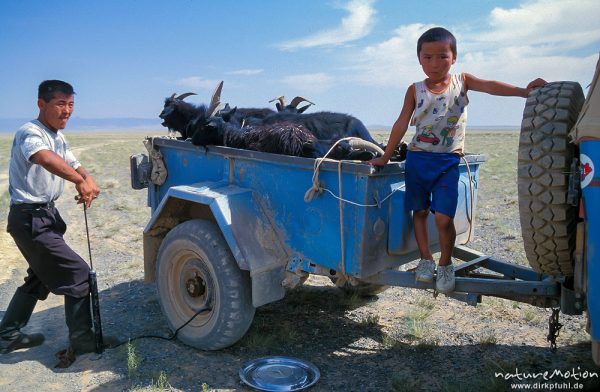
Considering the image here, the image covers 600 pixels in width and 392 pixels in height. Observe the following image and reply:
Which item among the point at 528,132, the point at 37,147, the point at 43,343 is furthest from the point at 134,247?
the point at 528,132

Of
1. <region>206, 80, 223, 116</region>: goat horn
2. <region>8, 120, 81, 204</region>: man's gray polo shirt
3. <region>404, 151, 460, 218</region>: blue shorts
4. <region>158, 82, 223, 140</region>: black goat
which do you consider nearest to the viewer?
<region>404, 151, 460, 218</region>: blue shorts

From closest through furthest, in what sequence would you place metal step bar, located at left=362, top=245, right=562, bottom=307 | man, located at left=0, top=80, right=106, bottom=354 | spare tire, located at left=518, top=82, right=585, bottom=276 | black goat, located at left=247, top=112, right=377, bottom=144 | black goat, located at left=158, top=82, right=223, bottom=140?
spare tire, located at left=518, top=82, right=585, bottom=276 → metal step bar, located at left=362, top=245, right=562, bottom=307 → man, located at left=0, top=80, right=106, bottom=354 → black goat, located at left=247, top=112, right=377, bottom=144 → black goat, located at left=158, top=82, right=223, bottom=140

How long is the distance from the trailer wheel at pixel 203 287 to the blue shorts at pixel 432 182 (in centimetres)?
142

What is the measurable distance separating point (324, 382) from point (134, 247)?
5.34 metres

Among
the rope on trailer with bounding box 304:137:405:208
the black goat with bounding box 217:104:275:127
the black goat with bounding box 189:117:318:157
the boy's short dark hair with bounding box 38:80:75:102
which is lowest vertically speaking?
the rope on trailer with bounding box 304:137:405:208

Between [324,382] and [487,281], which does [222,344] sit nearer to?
[324,382]

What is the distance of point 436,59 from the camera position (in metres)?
3.61

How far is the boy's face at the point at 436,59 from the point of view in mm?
3582

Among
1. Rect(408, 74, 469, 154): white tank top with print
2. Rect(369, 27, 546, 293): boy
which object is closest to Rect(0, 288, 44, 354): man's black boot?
Rect(369, 27, 546, 293): boy

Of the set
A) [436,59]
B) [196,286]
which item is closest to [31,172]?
[196,286]

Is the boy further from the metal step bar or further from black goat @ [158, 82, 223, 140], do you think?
black goat @ [158, 82, 223, 140]

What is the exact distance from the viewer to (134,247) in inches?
332

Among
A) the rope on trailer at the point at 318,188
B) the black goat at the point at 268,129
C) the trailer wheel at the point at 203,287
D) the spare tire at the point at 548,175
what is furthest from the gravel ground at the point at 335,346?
the black goat at the point at 268,129

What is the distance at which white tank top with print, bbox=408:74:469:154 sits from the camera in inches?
146
